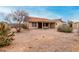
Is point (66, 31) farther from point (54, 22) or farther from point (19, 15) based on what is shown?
point (19, 15)

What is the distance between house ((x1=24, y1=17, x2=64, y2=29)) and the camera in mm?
2156

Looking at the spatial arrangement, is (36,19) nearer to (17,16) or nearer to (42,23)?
(42,23)

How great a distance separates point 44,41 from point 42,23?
0.84 feet

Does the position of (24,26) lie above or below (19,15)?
below

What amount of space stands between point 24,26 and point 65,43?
63 centimetres

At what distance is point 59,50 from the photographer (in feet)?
7.05

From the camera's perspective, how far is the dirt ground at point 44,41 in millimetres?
2139

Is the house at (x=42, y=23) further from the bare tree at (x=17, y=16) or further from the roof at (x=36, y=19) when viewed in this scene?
the bare tree at (x=17, y=16)

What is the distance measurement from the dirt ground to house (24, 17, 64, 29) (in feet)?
0.19

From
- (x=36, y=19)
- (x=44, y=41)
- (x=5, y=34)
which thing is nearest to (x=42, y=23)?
(x=36, y=19)

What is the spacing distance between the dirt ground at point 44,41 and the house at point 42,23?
57mm

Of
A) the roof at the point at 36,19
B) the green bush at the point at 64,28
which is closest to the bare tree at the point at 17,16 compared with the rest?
the roof at the point at 36,19

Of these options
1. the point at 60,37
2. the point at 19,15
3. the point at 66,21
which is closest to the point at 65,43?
the point at 60,37

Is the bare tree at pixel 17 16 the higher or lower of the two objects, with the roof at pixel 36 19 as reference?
higher
